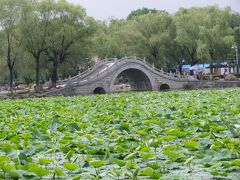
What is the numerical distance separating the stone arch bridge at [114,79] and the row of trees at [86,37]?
6.39 ft

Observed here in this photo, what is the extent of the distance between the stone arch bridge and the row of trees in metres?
1.95

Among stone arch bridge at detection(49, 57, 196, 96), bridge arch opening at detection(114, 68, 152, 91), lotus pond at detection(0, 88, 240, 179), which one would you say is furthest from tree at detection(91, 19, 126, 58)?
lotus pond at detection(0, 88, 240, 179)

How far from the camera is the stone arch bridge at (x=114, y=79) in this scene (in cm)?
3725

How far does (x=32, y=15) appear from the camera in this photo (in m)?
35.2

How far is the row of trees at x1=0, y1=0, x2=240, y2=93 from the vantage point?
35469 millimetres

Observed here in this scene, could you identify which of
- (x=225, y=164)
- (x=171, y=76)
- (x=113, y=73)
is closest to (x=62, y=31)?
(x=113, y=73)

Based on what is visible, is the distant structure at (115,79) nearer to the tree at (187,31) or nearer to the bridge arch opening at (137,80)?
the bridge arch opening at (137,80)

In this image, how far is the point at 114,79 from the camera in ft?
136

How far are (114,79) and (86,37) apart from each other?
17.0ft

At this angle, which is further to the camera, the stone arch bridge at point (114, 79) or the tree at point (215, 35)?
the tree at point (215, 35)

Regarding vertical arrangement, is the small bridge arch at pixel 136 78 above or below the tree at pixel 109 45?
below

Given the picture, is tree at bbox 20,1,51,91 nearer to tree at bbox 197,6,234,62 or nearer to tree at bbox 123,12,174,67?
tree at bbox 123,12,174,67

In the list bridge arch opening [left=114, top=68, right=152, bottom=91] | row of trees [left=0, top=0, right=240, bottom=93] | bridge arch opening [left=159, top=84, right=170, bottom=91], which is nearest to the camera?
row of trees [left=0, top=0, right=240, bottom=93]

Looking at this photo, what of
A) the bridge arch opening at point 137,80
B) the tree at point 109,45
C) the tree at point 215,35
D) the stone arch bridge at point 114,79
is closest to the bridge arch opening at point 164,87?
the stone arch bridge at point 114,79
